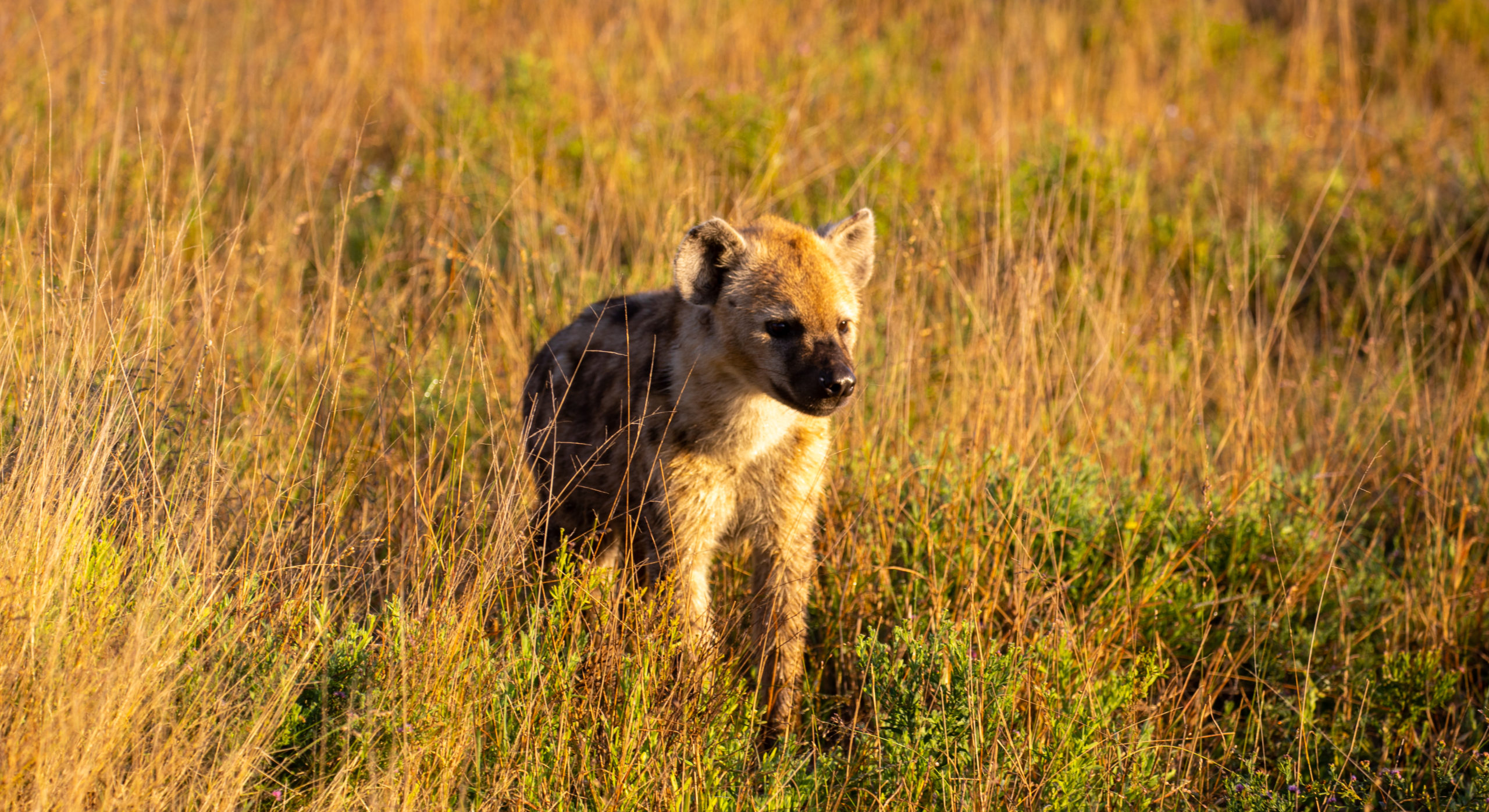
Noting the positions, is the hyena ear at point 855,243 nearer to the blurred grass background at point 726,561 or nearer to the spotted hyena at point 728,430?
the spotted hyena at point 728,430

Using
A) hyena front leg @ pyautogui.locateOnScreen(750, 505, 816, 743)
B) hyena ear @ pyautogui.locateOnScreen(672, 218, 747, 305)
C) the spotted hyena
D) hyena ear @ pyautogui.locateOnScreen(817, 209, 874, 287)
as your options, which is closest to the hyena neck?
the spotted hyena

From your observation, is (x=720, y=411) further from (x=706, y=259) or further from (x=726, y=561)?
(x=726, y=561)

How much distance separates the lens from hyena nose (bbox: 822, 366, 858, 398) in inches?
145

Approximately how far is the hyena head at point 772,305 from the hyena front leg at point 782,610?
502mm

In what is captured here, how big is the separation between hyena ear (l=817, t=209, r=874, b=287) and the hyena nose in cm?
76

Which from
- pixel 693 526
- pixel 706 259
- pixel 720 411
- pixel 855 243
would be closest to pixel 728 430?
pixel 720 411

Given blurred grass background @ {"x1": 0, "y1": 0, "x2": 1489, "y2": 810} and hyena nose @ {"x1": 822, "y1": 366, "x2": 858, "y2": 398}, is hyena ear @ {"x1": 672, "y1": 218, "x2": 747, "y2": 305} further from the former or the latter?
blurred grass background @ {"x1": 0, "y1": 0, "x2": 1489, "y2": 810}

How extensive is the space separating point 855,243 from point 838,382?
2.99ft

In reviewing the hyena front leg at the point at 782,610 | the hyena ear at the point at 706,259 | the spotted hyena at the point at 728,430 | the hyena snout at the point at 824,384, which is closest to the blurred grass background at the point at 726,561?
the hyena front leg at the point at 782,610

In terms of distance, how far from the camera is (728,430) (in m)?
4.02

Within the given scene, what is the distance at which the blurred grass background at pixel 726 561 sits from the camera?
312 cm

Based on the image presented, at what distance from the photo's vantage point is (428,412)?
5008 mm

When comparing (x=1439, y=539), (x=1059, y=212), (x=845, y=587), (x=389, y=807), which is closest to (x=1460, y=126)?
(x=1059, y=212)

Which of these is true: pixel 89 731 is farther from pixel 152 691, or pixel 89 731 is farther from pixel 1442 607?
pixel 1442 607
